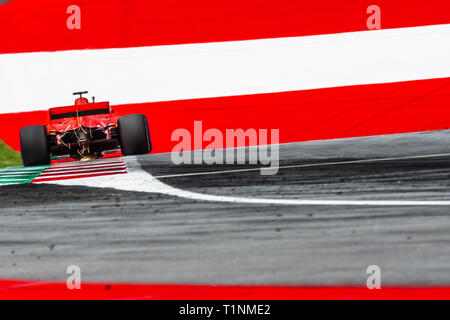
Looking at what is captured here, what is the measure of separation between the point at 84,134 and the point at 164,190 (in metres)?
4.67

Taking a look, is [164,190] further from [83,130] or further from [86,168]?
[83,130]

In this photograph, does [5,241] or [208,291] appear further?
[5,241]

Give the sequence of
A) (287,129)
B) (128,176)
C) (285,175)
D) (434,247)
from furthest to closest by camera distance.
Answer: (287,129) < (128,176) < (285,175) < (434,247)

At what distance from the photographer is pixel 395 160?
8883mm

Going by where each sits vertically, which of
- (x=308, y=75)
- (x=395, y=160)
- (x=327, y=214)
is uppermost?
(x=308, y=75)

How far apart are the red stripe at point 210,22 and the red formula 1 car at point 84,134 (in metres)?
2.90

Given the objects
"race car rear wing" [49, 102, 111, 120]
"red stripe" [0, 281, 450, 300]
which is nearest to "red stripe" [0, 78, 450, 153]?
"race car rear wing" [49, 102, 111, 120]

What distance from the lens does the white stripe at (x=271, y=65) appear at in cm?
1397

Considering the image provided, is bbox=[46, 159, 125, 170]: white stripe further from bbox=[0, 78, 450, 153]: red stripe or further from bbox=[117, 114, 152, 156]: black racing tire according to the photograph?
bbox=[0, 78, 450, 153]: red stripe

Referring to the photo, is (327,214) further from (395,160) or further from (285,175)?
(395,160)

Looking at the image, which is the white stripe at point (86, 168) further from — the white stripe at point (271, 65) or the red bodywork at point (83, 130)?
the white stripe at point (271, 65)

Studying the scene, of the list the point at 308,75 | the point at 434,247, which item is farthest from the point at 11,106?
the point at 434,247

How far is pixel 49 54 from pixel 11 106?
1224 mm
